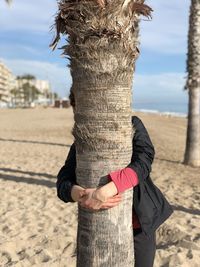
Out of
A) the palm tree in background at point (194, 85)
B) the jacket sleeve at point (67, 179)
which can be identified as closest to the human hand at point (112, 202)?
the jacket sleeve at point (67, 179)

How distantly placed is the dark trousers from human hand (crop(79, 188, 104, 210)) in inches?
16.4

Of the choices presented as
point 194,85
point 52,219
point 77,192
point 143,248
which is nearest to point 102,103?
point 77,192

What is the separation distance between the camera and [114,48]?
2514 mm

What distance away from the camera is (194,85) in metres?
12.5

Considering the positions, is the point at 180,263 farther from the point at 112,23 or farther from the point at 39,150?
the point at 39,150

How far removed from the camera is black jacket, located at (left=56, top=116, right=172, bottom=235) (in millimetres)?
2646

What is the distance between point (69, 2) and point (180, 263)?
10.8 feet

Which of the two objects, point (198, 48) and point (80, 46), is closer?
point (80, 46)

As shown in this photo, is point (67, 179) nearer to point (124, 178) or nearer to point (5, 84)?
point (124, 178)

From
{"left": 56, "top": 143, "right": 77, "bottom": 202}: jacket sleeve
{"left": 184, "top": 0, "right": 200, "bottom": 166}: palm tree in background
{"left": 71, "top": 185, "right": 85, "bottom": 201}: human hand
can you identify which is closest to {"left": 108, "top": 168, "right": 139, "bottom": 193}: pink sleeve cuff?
{"left": 71, "top": 185, "right": 85, "bottom": 201}: human hand

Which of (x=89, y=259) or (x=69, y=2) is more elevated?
(x=69, y=2)

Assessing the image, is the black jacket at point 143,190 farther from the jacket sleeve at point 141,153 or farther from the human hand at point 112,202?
the human hand at point 112,202

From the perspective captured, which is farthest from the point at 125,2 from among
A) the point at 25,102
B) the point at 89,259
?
the point at 25,102

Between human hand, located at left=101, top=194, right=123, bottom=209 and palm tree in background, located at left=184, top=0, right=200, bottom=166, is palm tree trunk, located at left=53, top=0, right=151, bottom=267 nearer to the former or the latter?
human hand, located at left=101, top=194, right=123, bottom=209
